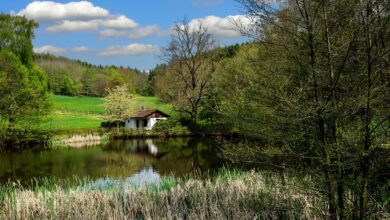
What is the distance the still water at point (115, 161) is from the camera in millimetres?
25562

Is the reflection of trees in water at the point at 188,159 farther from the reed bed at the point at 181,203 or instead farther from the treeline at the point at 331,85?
the treeline at the point at 331,85

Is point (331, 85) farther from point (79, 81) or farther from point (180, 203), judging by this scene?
point (79, 81)

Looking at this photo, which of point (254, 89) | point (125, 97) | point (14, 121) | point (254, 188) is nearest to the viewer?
point (254, 89)

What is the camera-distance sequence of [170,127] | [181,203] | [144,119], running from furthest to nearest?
[144,119]
[170,127]
[181,203]

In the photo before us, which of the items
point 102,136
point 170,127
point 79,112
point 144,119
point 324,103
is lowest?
point 102,136

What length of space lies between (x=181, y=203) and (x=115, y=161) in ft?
73.7

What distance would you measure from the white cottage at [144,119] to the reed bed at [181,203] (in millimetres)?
44890

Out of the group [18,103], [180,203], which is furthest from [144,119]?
[180,203]

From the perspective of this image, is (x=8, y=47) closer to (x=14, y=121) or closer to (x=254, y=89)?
(x=14, y=121)

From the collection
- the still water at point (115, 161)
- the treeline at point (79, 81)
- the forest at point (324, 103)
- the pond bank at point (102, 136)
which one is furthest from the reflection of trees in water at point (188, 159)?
the treeline at point (79, 81)

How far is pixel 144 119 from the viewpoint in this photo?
191 ft

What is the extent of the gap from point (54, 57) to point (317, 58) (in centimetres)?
13538

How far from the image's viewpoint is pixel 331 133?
6.94 metres

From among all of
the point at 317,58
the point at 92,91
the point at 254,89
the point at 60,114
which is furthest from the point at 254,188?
the point at 92,91
